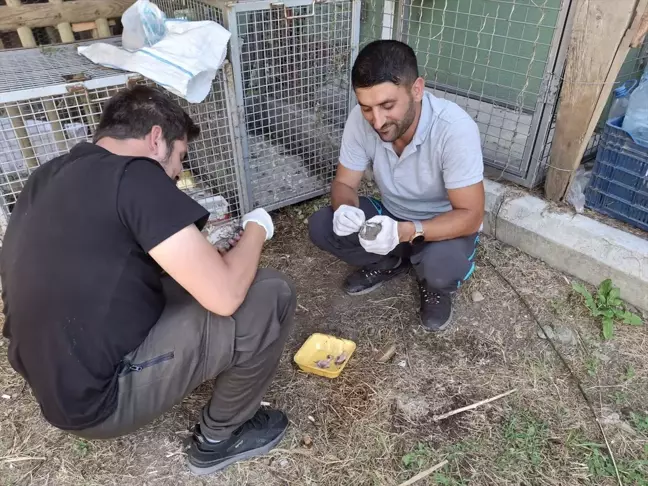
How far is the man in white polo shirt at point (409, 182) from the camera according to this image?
5.84 feet

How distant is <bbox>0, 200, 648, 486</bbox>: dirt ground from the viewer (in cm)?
162

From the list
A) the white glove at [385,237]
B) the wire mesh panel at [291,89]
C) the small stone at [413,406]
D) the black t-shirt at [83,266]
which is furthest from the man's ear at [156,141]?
the small stone at [413,406]

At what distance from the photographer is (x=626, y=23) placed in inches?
79.3

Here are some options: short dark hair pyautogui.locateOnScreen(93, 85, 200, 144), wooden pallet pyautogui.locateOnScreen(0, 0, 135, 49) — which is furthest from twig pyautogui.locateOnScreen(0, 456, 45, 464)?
wooden pallet pyautogui.locateOnScreen(0, 0, 135, 49)

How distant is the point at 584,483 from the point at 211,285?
1.32m

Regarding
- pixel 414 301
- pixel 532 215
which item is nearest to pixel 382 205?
pixel 414 301

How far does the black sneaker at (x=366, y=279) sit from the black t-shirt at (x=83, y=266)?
1.29 metres

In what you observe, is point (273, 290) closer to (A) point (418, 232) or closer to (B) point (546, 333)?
(A) point (418, 232)

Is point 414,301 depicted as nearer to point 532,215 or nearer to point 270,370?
point 532,215

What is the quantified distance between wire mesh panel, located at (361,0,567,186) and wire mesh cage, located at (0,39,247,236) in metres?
1.21

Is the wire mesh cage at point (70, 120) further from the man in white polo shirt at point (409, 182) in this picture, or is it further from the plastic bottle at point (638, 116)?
the plastic bottle at point (638, 116)

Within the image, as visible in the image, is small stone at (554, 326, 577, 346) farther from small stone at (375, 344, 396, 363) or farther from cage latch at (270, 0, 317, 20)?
cage latch at (270, 0, 317, 20)

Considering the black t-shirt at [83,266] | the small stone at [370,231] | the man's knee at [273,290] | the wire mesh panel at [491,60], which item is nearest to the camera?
the black t-shirt at [83,266]

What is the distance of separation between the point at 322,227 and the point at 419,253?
0.45 metres
